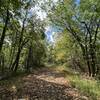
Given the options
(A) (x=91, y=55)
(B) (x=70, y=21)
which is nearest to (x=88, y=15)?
(B) (x=70, y=21)

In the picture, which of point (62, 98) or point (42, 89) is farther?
point (42, 89)

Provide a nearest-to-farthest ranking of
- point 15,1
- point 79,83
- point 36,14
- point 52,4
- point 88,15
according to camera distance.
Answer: point 15,1
point 79,83
point 88,15
point 52,4
point 36,14

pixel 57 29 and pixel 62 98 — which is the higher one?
pixel 57 29

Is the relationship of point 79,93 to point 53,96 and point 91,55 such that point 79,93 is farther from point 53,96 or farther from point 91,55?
point 91,55

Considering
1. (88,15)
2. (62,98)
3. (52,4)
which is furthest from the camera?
(52,4)

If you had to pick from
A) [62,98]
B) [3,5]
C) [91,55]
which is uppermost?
[3,5]

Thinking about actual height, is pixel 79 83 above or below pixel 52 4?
below

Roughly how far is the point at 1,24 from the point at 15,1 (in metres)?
12.6

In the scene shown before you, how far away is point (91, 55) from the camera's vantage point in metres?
22.4

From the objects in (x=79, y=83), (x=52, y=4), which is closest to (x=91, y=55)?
(x=52, y=4)

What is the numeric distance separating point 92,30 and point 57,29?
4.62m

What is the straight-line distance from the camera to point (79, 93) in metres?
11.3

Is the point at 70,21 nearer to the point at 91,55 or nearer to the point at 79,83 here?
the point at 91,55

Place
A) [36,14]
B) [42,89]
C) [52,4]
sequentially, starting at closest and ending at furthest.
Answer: [42,89] < [52,4] < [36,14]
